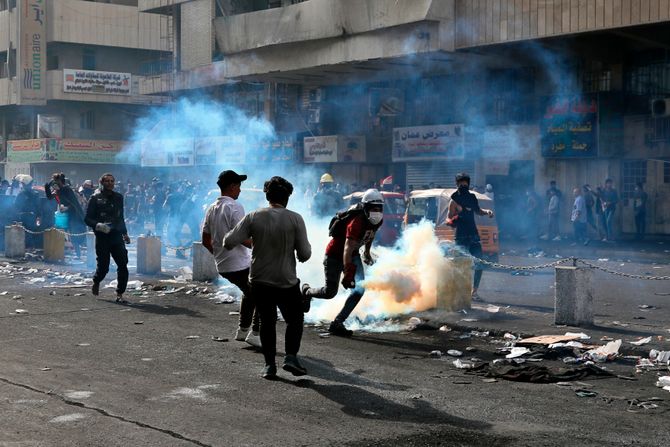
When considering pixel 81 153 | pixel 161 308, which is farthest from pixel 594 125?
pixel 81 153

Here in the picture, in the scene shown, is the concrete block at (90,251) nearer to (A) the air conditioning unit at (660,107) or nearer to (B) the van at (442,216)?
(B) the van at (442,216)

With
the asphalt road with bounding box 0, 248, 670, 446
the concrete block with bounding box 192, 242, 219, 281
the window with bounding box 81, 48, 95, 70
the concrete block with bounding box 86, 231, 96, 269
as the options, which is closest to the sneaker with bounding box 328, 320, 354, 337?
the asphalt road with bounding box 0, 248, 670, 446

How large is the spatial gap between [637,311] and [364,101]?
26344 millimetres

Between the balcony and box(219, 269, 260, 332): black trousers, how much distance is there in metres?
48.5

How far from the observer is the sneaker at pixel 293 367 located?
8.07 m

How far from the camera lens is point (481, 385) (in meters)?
8.01

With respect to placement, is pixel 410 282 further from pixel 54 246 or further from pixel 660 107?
pixel 660 107

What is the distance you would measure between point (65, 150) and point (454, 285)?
45421 mm

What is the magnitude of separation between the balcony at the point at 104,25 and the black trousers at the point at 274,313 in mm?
50287

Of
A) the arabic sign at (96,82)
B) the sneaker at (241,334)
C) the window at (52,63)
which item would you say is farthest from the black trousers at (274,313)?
the window at (52,63)

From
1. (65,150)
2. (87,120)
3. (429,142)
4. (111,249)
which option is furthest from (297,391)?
(87,120)

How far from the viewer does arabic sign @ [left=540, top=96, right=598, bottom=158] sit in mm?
29891

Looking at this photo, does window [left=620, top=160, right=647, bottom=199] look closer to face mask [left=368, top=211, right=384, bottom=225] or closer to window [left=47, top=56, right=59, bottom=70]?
face mask [left=368, top=211, right=384, bottom=225]

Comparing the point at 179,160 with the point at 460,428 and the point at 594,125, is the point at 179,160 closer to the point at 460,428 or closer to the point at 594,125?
the point at 594,125
